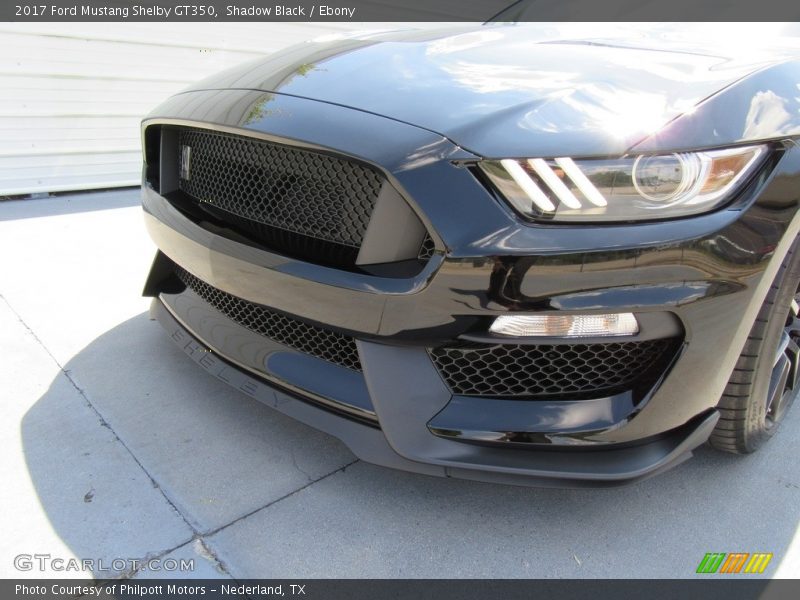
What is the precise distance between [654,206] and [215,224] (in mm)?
1219

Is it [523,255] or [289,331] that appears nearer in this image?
[523,255]

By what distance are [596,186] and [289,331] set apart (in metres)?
0.93

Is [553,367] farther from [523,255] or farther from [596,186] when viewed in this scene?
[596,186]

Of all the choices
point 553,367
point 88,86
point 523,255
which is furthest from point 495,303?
point 88,86

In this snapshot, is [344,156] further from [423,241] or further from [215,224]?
[215,224]

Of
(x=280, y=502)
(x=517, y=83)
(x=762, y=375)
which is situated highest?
(x=517, y=83)

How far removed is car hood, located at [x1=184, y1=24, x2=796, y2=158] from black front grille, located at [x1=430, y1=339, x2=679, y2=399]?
452 millimetres

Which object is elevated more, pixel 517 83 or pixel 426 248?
pixel 517 83

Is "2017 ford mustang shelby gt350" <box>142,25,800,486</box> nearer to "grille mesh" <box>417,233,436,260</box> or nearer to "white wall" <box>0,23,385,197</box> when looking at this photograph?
"grille mesh" <box>417,233,436,260</box>

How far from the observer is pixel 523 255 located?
50.8 inches
